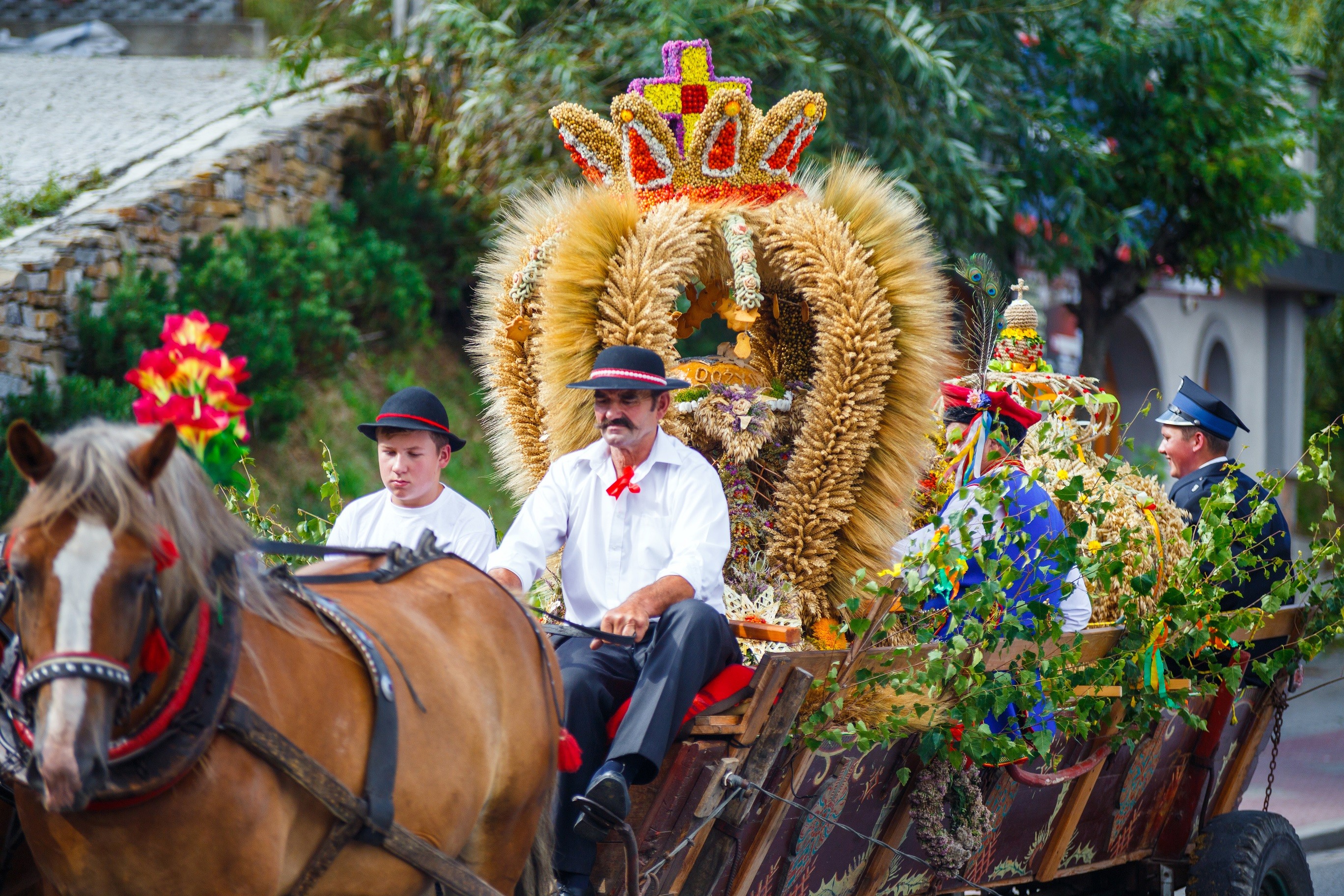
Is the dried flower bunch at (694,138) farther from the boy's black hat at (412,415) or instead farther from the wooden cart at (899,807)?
the wooden cart at (899,807)

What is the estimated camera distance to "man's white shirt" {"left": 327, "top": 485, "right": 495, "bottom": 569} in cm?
406

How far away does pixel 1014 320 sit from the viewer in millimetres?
5445

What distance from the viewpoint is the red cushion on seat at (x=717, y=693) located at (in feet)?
10.7

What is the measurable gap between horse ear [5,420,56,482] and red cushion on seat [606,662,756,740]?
1670 mm

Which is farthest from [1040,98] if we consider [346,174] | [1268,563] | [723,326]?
[1268,563]

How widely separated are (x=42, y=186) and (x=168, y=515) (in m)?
7.40

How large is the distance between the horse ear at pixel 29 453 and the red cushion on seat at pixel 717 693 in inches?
65.7

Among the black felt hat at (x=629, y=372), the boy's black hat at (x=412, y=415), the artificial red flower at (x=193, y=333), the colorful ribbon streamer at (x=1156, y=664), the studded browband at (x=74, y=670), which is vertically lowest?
the colorful ribbon streamer at (x=1156, y=664)

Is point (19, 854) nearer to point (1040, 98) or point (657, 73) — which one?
point (657, 73)

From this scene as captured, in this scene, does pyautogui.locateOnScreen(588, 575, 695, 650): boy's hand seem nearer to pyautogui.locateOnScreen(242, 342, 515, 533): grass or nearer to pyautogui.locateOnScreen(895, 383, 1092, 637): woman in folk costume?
pyautogui.locateOnScreen(895, 383, 1092, 637): woman in folk costume

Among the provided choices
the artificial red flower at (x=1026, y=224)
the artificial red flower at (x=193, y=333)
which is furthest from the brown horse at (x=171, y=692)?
the artificial red flower at (x=1026, y=224)

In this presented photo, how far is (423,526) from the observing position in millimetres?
4070

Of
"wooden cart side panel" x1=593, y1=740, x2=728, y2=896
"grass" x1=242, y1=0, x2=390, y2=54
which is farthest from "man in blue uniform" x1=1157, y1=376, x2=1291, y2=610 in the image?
"grass" x1=242, y1=0, x2=390, y2=54

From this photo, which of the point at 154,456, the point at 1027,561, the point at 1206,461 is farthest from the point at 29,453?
the point at 1206,461
